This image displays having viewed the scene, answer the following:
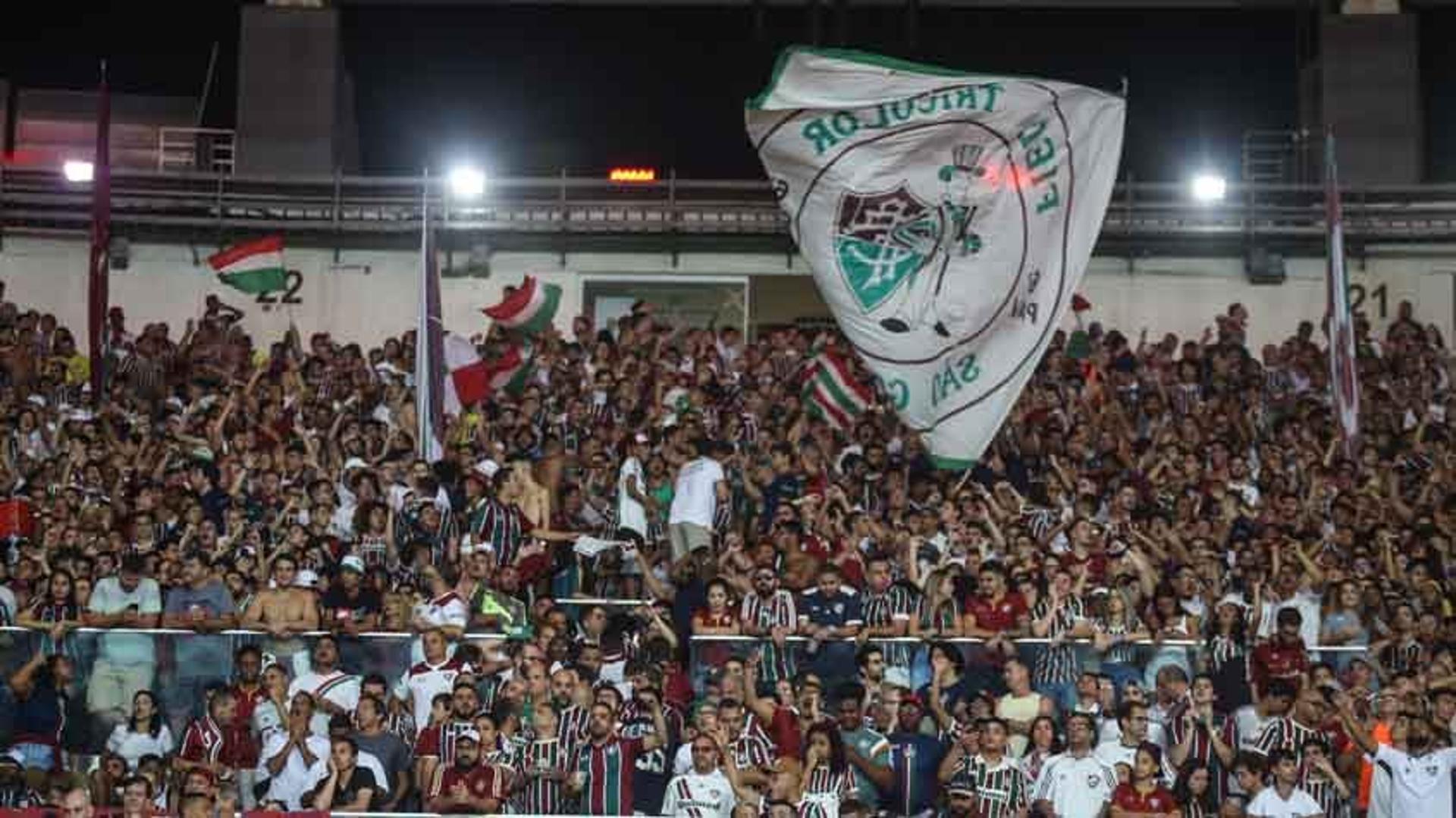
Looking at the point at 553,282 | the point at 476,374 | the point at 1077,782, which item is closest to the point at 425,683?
the point at 1077,782

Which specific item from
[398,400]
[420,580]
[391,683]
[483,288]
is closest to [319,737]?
[391,683]

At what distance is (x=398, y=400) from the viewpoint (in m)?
24.2

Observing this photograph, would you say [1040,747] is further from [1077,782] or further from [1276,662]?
[1276,662]

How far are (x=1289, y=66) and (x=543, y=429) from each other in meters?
13.8

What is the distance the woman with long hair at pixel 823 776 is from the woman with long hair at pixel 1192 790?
2.10 m

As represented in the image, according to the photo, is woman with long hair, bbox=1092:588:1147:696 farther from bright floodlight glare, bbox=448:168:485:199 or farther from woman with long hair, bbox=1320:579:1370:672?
bright floodlight glare, bbox=448:168:485:199

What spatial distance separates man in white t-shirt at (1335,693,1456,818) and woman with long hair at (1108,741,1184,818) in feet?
4.79

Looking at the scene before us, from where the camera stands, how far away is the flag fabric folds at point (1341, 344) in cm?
2228

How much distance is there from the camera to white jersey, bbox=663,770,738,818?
16812 millimetres

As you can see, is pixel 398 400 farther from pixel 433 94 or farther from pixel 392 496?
pixel 433 94

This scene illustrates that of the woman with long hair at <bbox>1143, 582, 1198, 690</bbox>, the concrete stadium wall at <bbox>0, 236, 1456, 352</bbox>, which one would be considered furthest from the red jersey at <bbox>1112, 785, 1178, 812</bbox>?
the concrete stadium wall at <bbox>0, 236, 1456, 352</bbox>

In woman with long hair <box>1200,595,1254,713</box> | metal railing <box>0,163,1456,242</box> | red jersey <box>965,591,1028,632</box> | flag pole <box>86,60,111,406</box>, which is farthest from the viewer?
metal railing <box>0,163,1456,242</box>

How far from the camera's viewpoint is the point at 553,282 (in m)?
30.0

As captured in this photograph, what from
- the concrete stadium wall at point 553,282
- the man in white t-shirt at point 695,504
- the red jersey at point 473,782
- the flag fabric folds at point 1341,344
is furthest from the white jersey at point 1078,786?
the concrete stadium wall at point 553,282
